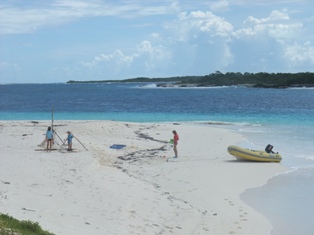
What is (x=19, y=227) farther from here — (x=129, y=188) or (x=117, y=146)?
(x=117, y=146)

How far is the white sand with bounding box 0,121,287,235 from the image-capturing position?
11500 millimetres

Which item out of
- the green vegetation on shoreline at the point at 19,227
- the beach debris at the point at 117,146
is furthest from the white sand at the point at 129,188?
the green vegetation on shoreline at the point at 19,227

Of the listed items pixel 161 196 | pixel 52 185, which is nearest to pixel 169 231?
pixel 161 196

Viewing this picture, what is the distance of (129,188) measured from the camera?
1522 cm

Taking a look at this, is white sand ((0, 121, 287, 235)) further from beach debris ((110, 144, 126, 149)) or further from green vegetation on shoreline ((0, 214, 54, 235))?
green vegetation on shoreline ((0, 214, 54, 235))

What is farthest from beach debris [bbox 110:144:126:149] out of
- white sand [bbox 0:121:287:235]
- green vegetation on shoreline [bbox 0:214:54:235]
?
green vegetation on shoreline [bbox 0:214:54:235]

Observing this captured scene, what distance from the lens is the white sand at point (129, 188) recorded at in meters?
11.5

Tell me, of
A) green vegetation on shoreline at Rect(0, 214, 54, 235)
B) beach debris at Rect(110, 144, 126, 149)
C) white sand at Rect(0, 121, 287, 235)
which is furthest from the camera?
beach debris at Rect(110, 144, 126, 149)

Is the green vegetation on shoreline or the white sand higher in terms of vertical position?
the green vegetation on shoreline

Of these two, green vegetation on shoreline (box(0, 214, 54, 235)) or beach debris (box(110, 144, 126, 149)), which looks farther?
beach debris (box(110, 144, 126, 149))

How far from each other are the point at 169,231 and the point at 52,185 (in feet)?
16.7

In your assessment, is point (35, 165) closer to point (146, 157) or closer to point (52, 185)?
point (52, 185)

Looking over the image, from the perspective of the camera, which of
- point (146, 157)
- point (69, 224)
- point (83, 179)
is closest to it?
point (69, 224)

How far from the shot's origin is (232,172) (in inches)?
776
